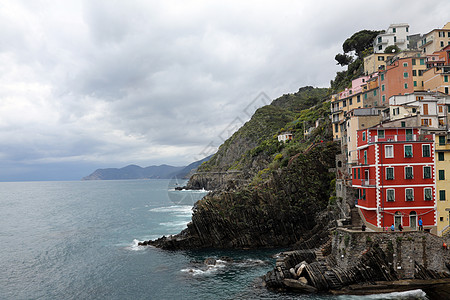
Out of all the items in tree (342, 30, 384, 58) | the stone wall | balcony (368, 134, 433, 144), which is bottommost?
the stone wall

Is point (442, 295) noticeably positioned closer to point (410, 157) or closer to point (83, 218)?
point (410, 157)

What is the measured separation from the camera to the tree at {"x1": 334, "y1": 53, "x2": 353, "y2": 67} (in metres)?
102

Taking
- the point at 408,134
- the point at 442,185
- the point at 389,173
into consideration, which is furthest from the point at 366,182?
the point at 442,185

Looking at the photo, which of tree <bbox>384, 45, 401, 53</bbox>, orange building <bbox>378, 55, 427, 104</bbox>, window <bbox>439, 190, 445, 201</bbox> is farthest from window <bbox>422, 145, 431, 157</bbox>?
tree <bbox>384, 45, 401, 53</bbox>

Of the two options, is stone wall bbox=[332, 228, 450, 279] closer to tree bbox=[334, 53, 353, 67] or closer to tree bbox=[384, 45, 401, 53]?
tree bbox=[384, 45, 401, 53]

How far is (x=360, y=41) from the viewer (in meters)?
95.8

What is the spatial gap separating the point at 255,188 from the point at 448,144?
29821mm

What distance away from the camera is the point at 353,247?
105ft

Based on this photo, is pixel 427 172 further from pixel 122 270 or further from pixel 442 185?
pixel 122 270

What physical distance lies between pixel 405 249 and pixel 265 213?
78.7ft

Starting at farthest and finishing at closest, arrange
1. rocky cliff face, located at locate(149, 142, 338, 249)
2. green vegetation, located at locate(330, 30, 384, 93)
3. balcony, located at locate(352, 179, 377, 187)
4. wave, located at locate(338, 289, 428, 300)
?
green vegetation, located at locate(330, 30, 384, 93)
rocky cliff face, located at locate(149, 142, 338, 249)
balcony, located at locate(352, 179, 377, 187)
wave, located at locate(338, 289, 428, 300)

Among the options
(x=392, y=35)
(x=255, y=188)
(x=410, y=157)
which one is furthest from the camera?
(x=392, y=35)

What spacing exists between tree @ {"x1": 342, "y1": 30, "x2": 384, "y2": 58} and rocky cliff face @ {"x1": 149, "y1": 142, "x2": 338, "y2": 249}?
55841 millimetres

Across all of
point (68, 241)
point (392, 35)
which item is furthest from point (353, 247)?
Answer: point (392, 35)
